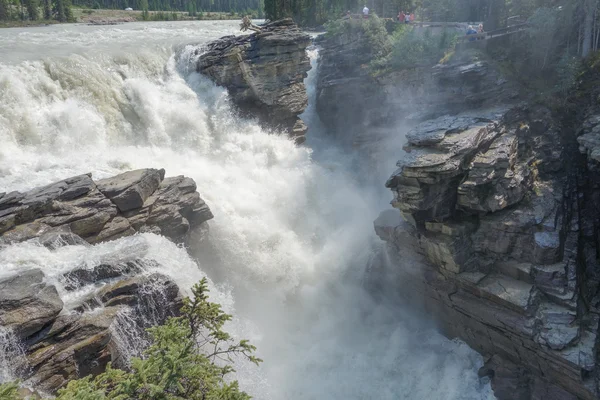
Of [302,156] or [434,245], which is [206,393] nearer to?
[434,245]

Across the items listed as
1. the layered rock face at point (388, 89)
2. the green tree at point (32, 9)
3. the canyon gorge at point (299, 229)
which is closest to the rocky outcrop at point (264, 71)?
the canyon gorge at point (299, 229)

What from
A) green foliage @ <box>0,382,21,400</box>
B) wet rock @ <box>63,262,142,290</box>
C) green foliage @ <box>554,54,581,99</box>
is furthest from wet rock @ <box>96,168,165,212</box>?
green foliage @ <box>554,54,581,99</box>

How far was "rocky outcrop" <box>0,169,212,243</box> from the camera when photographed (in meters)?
14.1

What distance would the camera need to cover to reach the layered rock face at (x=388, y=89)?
75.8ft

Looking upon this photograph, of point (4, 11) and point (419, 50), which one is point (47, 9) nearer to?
point (4, 11)

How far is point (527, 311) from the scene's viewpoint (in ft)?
49.5

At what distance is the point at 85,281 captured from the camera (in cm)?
1272

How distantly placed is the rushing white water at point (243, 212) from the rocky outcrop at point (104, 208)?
91 cm

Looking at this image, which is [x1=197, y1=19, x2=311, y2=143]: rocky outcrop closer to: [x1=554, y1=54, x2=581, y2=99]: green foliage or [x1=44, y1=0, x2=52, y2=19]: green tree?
[x1=554, y1=54, x2=581, y2=99]: green foliage

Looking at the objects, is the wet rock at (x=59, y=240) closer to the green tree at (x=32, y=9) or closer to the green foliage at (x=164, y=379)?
the green foliage at (x=164, y=379)

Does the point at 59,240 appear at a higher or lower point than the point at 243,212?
higher

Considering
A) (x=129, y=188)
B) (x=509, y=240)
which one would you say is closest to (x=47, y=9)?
(x=129, y=188)

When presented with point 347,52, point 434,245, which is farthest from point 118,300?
point 347,52

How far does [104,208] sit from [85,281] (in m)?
3.57
